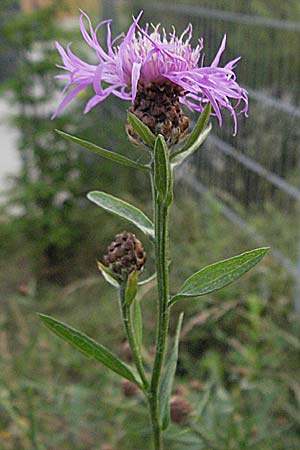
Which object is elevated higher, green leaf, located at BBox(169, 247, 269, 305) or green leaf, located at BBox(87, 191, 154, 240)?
green leaf, located at BBox(87, 191, 154, 240)

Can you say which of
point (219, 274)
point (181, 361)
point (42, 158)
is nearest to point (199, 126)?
point (219, 274)

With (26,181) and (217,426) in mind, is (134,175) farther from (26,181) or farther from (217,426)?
(217,426)

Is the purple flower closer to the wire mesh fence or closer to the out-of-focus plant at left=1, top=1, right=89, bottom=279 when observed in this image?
the wire mesh fence

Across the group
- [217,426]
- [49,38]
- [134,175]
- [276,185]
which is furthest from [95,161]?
[217,426]

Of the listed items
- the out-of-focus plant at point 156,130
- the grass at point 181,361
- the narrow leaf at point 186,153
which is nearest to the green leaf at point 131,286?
the out-of-focus plant at point 156,130

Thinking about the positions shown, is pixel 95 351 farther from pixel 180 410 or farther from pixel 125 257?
pixel 180 410

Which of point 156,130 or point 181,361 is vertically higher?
point 156,130

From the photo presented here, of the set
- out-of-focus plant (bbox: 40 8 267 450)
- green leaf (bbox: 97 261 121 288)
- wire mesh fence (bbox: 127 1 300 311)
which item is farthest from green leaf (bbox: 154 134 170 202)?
wire mesh fence (bbox: 127 1 300 311)
